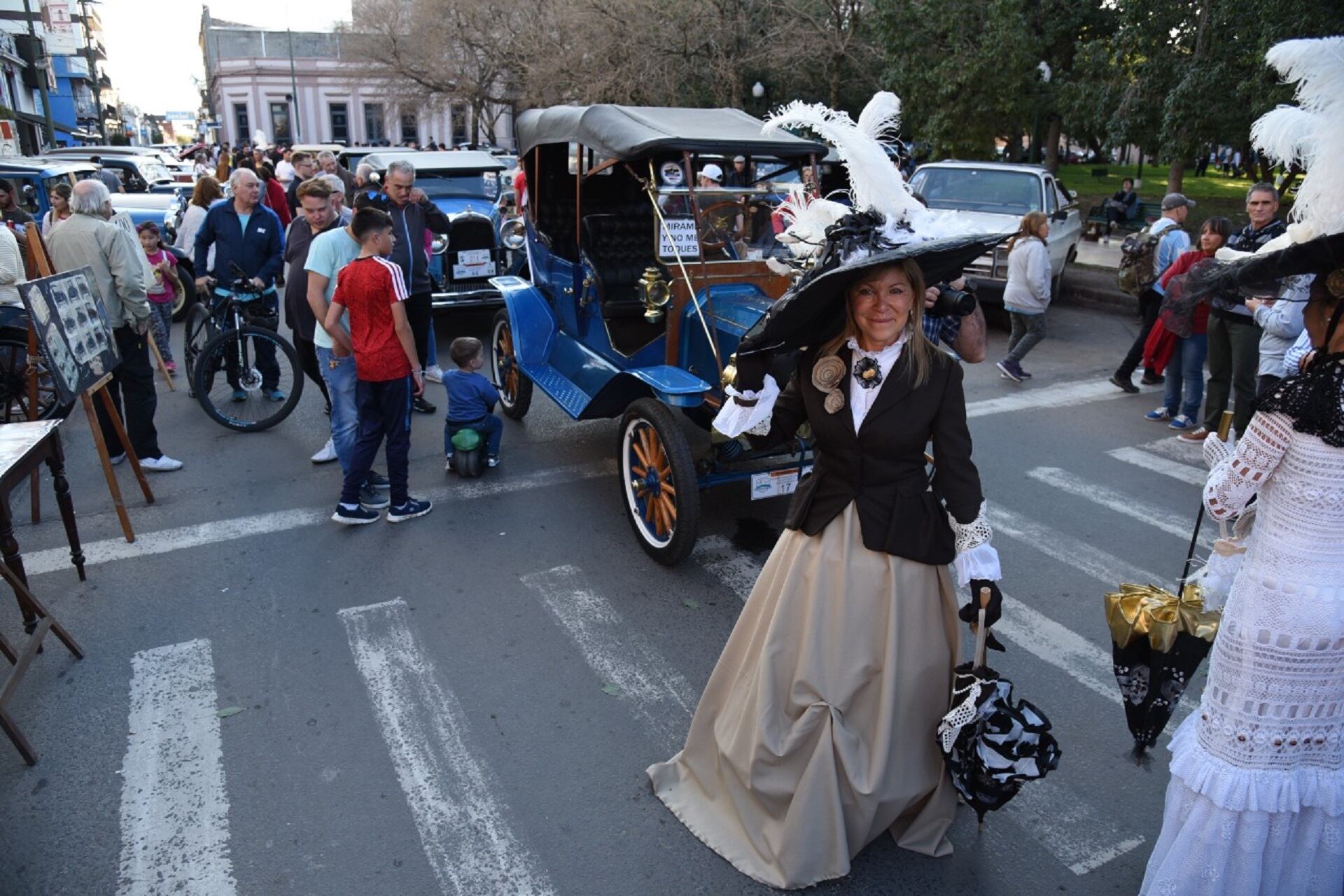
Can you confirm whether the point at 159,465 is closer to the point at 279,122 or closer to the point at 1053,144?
the point at 1053,144

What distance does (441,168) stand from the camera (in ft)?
40.0

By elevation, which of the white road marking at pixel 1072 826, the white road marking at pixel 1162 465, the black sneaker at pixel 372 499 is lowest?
the white road marking at pixel 1072 826

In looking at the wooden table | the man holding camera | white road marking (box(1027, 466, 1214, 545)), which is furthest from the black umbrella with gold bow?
the wooden table

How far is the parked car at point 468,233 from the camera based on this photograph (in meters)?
10.7

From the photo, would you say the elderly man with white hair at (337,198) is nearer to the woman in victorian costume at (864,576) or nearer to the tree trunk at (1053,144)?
the woman in victorian costume at (864,576)

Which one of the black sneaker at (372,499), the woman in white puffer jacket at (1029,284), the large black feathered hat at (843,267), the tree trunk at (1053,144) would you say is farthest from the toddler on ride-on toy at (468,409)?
the tree trunk at (1053,144)

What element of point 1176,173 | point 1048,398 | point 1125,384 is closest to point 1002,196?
point 1176,173

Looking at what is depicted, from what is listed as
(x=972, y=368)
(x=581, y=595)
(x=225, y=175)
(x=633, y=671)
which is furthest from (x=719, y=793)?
(x=225, y=175)

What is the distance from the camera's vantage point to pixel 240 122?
70188 mm

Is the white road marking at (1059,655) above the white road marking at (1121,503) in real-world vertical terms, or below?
below

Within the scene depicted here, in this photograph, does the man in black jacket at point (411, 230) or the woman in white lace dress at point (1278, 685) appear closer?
the woman in white lace dress at point (1278, 685)

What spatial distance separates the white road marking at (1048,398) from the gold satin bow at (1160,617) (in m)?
5.46

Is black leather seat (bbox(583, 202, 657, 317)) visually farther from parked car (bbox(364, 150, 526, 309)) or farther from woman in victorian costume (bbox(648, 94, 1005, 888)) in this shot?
woman in victorian costume (bbox(648, 94, 1005, 888))

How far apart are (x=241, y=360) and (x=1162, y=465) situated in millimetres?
7466
